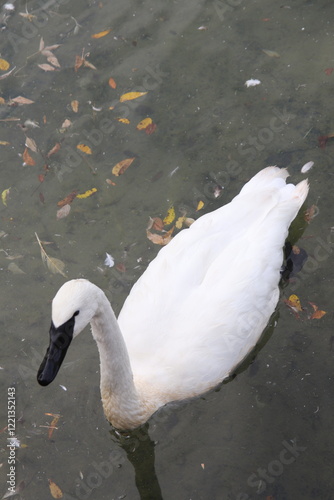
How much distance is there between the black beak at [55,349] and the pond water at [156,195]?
1438 mm

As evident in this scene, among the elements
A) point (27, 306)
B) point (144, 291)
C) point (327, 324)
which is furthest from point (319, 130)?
point (27, 306)

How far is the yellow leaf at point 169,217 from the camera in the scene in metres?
6.95

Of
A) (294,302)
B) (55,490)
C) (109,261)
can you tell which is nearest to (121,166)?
(109,261)

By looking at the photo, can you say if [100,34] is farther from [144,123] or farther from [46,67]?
[144,123]

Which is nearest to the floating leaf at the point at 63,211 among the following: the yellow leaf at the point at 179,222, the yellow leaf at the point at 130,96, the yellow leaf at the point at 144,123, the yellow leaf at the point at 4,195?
the yellow leaf at the point at 4,195

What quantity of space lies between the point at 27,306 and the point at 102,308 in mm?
2093

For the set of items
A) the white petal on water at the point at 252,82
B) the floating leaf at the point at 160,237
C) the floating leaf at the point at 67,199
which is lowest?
the floating leaf at the point at 67,199

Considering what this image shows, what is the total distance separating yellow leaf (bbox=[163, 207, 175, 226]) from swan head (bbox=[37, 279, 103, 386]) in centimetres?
250

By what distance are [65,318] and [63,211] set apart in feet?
9.67

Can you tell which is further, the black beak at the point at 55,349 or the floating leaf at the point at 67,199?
the floating leaf at the point at 67,199

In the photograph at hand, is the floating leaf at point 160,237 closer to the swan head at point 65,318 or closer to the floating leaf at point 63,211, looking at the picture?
the floating leaf at point 63,211

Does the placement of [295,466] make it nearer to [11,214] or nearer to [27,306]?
[27,306]

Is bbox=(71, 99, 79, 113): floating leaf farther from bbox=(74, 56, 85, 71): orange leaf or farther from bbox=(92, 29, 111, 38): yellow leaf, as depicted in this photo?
bbox=(92, 29, 111, 38): yellow leaf

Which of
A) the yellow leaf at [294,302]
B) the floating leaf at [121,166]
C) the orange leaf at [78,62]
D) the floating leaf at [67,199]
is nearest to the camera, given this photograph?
the yellow leaf at [294,302]
